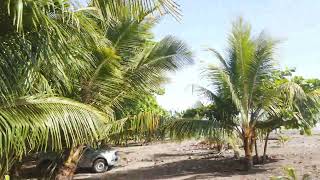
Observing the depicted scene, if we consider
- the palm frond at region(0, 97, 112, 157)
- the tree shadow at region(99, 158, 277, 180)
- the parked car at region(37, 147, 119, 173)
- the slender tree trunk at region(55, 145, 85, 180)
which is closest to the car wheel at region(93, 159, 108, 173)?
the parked car at region(37, 147, 119, 173)

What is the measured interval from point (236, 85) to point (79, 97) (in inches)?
243

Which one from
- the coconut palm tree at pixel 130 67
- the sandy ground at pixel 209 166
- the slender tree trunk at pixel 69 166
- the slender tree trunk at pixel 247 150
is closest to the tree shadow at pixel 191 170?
the sandy ground at pixel 209 166

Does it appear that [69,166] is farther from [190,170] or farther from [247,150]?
[247,150]

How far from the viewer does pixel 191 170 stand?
15.8 metres

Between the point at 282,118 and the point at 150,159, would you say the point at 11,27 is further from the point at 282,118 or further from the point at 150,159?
the point at 150,159

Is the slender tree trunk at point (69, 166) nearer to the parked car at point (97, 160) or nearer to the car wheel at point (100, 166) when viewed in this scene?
the parked car at point (97, 160)

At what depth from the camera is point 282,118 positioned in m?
14.8

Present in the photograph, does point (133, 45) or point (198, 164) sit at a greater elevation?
point (133, 45)

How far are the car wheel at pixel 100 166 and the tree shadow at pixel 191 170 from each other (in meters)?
0.92

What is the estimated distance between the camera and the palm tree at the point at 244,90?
45.4 ft

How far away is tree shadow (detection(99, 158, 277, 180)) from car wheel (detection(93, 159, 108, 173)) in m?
0.92

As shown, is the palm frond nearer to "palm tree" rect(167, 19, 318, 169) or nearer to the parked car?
"palm tree" rect(167, 19, 318, 169)

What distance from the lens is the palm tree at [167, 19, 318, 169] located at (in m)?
13.8

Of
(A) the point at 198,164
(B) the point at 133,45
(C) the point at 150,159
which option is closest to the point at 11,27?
(B) the point at 133,45
